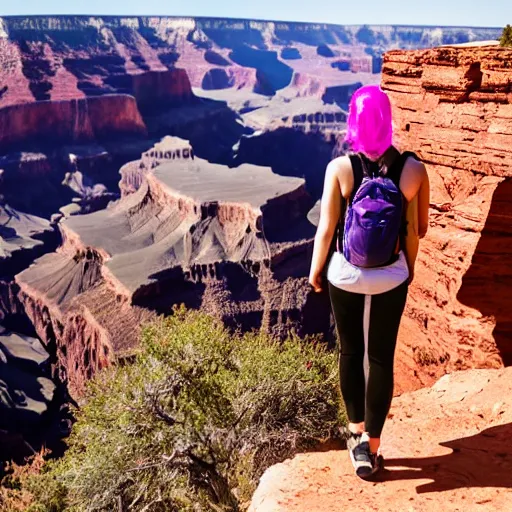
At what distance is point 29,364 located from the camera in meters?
40.4

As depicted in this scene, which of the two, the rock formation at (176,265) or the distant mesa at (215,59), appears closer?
the rock formation at (176,265)

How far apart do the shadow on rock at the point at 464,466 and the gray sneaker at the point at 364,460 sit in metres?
0.14

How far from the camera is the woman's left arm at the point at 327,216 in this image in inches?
187

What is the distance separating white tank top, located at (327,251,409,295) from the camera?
4781mm

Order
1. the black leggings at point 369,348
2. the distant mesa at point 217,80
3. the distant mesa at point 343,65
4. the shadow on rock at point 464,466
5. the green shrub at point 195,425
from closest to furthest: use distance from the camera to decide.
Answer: the black leggings at point 369,348
the shadow on rock at point 464,466
the green shrub at point 195,425
the distant mesa at point 217,80
the distant mesa at point 343,65

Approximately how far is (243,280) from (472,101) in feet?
111

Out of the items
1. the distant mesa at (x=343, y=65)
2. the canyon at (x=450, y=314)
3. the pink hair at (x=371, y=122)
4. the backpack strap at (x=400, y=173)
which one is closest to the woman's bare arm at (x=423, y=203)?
the backpack strap at (x=400, y=173)

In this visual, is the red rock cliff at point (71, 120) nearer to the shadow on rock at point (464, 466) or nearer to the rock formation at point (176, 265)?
the rock formation at point (176, 265)

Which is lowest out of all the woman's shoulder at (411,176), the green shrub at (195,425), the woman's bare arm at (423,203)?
the green shrub at (195,425)

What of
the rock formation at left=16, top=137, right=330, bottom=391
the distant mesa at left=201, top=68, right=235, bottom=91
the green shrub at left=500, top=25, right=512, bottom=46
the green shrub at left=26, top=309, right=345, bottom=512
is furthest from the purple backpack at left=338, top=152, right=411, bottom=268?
the distant mesa at left=201, top=68, right=235, bottom=91

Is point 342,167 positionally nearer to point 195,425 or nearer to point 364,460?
point 364,460

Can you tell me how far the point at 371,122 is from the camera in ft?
15.3

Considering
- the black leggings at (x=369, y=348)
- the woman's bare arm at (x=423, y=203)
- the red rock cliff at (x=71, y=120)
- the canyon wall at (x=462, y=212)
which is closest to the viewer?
the woman's bare arm at (x=423, y=203)

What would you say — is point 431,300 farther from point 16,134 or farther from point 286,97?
point 286,97
